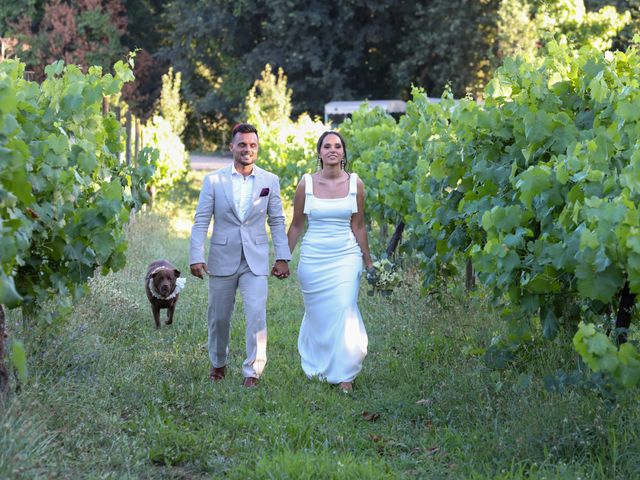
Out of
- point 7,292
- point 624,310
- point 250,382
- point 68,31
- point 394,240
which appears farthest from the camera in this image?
point 68,31

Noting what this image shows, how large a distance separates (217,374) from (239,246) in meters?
0.98

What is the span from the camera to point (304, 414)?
616 cm

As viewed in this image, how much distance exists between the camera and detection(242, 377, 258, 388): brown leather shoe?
6956mm

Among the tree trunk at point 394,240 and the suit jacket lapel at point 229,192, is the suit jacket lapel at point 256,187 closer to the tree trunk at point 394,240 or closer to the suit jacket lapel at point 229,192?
the suit jacket lapel at point 229,192

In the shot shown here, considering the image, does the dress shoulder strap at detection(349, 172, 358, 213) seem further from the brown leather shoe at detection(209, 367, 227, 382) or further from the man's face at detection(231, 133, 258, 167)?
the brown leather shoe at detection(209, 367, 227, 382)

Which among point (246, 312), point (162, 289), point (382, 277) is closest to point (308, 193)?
point (382, 277)

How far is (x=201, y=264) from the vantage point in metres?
6.98

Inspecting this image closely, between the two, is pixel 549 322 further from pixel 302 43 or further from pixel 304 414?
pixel 302 43

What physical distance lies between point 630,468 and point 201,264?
131 inches

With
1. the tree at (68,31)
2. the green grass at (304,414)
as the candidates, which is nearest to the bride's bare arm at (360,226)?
the green grass at (304,414)

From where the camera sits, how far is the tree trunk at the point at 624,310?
5.14 metres

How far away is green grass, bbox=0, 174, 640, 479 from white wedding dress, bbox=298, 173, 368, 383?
185 millimetres

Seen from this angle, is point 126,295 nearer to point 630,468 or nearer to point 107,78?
point 107,78

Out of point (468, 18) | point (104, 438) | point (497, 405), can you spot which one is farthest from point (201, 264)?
point (468, 18)
